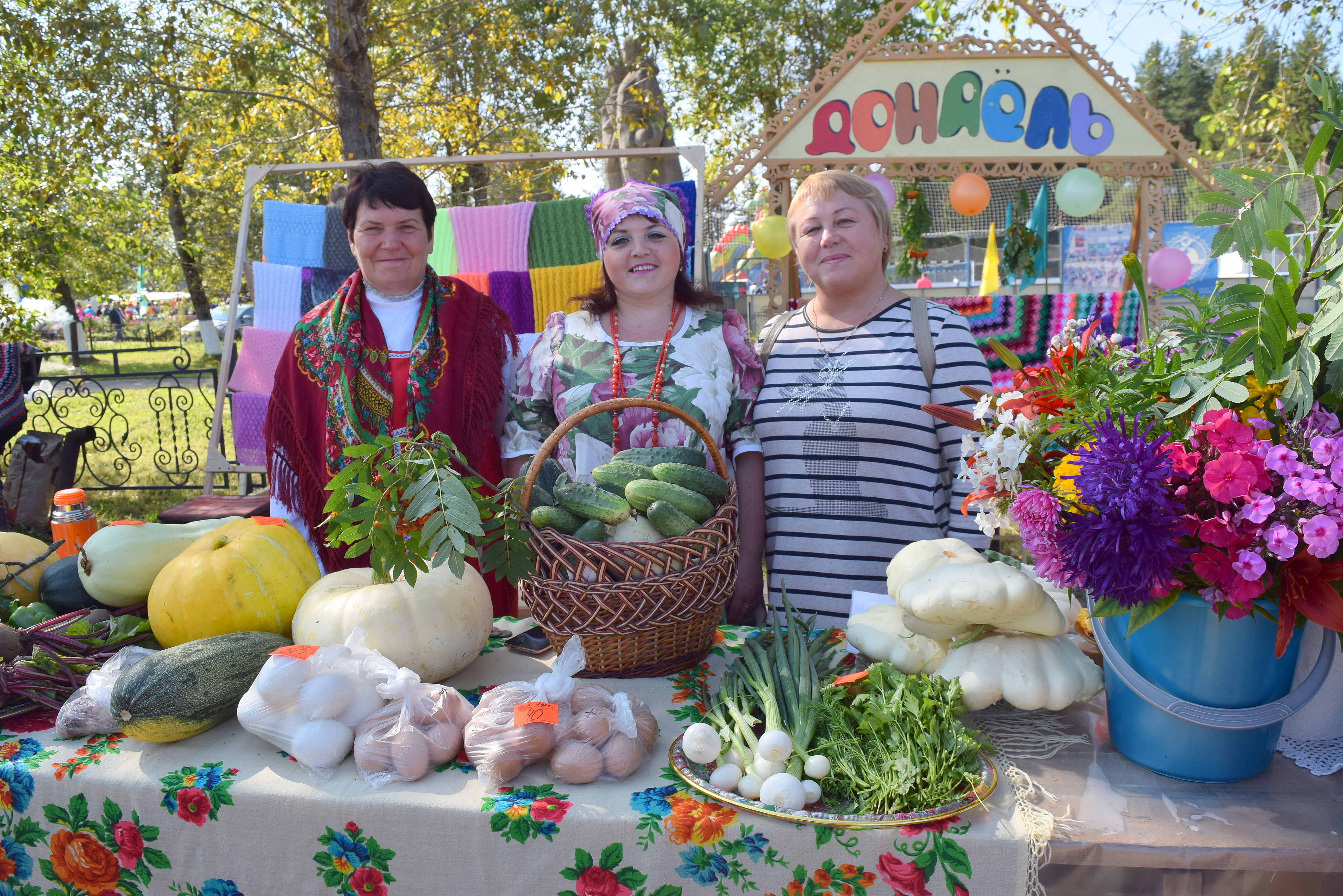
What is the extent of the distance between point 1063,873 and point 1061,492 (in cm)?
51

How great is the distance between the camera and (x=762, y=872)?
1.13 metres

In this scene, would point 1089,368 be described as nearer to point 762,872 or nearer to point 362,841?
point 762,872

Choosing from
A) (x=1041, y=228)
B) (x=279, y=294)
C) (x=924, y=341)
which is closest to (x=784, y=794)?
(x=924, y=341)

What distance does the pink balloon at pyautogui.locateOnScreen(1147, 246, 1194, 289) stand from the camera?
5.80 m

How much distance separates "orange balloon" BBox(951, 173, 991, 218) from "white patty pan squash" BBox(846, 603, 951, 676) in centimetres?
479

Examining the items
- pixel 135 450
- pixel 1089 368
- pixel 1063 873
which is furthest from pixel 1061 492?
pixel 135 450

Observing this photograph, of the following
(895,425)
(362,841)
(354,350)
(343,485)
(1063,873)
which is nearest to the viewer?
(1063,873)

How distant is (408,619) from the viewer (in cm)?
149

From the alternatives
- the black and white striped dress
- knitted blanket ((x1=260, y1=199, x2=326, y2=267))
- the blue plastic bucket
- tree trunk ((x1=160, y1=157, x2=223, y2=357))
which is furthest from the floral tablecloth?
tree trunk ((x1=160, y1=157, x2=223, y2=357))

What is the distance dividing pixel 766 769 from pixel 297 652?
0.75 metres

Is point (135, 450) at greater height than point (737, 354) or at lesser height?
lesser

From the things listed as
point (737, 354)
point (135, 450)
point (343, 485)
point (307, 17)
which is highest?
point (307, 17)

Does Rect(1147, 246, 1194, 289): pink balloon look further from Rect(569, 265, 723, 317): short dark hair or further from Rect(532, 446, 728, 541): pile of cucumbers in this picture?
Rect(532, 446, 728, 541): pile of cucumbers

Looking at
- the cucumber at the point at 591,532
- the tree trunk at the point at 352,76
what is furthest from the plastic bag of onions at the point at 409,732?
the tree trunk at the point at 352,76
